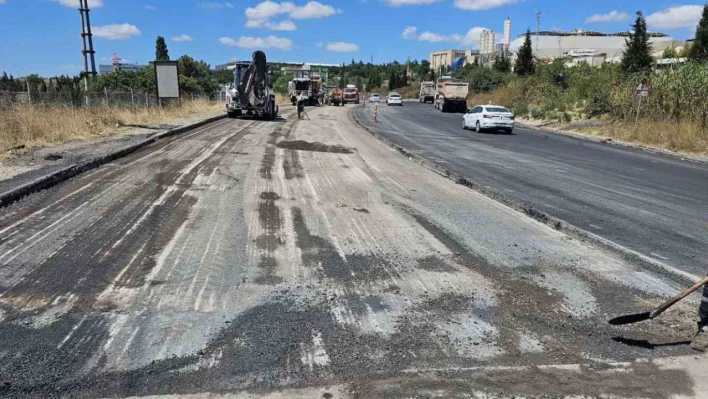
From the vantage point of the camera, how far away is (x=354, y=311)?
4383 mm

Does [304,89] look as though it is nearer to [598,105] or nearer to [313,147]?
[598,105]

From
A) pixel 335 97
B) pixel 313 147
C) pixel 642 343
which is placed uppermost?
pixel 335 97

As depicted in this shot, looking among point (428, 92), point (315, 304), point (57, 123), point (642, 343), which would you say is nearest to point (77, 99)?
point (57, 123)

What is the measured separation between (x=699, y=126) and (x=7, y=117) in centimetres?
2679

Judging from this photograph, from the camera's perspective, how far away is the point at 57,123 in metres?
16.1

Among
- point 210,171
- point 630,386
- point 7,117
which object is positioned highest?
point 7,117

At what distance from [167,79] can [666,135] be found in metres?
26.3

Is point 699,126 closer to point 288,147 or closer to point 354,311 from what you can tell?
point 288,147

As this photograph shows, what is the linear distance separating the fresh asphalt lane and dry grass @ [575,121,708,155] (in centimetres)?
192

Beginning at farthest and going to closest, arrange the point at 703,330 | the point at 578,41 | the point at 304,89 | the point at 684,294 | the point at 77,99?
the point at 578,41, the point at 304,89, the point at 77,99, the point at 703,330, the point at 684,294

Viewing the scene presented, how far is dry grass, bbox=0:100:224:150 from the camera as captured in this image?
13953mm

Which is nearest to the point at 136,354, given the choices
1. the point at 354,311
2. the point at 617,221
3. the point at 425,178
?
the point at 354,311

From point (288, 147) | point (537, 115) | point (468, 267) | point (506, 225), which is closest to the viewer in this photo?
point (468, 267)

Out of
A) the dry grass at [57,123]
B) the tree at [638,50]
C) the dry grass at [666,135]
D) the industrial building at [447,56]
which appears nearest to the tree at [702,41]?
the tree at [638,50]
